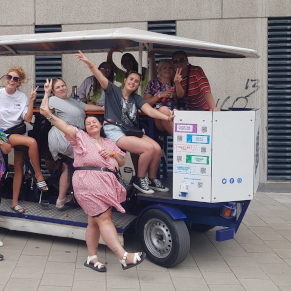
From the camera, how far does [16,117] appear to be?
18.7 feet

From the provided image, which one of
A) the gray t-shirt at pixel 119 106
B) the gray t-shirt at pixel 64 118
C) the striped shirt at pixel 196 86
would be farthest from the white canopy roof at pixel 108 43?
the gray t-shirt at pixel 64 118

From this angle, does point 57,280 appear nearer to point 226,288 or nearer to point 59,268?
point 59,268

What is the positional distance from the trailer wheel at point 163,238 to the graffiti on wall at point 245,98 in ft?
14.1

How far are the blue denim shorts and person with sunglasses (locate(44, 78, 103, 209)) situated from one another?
1.42 feet

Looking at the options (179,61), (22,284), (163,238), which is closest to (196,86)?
(179,61)

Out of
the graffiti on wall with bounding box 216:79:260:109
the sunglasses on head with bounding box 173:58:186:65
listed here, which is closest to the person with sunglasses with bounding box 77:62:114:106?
the sunglasses on head with bounding box 173:58:186:65

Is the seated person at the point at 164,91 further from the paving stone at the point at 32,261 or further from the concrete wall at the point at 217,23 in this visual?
the concrete wall at the point at 217,23

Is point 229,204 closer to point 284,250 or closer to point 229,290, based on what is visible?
point 229,290

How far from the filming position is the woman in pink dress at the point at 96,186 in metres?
4.62

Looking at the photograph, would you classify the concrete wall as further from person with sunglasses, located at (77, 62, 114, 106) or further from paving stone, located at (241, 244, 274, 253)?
paving stone, located at (241, 244, 274, 253)

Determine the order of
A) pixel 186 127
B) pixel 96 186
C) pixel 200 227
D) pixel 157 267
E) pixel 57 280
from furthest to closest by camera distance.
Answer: pixel 200 227 < pixel 157 267 < pixel 186 127 < pixel 96 186 < pixel 57 280

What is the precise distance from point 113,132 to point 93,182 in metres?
0.78

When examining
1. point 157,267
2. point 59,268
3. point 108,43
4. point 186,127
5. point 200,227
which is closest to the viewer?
point 186,127

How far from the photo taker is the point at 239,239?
6.02 m
